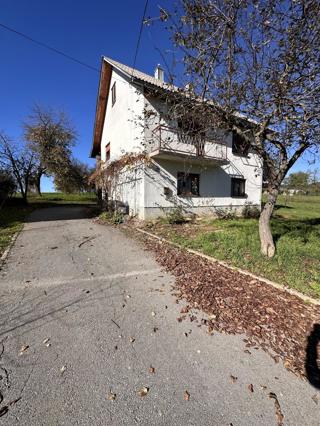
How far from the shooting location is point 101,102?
16.2m

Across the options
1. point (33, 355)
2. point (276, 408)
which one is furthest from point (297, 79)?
point (33, 355)

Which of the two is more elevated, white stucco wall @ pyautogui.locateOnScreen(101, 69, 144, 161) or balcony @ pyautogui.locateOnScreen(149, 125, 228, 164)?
white stucco wall @ pyautogui.locateOnScreen(101, 69, 144, 161)

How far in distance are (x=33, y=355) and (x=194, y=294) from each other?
7.96 feet

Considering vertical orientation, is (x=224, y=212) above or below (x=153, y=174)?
below

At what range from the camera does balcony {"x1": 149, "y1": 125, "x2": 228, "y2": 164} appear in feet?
31.2

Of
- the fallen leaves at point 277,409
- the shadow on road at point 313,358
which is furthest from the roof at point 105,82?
the fallen leaves at point 277,409

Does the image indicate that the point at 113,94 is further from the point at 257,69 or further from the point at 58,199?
the point at 58,199

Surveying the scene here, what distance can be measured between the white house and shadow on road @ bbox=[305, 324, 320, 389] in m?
6.56

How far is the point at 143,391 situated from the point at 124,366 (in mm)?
342

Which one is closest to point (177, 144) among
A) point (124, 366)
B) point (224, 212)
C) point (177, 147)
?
point (177, 147)

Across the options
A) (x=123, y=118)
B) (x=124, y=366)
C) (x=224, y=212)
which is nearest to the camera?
(x=124, y=366)

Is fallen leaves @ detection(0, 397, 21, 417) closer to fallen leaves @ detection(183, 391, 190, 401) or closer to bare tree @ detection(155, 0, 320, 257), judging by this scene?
fallen leaves @ detection(183, 391, 190, 401)

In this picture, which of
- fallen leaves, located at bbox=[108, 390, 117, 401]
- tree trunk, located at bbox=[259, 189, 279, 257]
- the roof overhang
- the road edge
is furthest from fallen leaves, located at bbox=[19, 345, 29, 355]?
the roof overhang

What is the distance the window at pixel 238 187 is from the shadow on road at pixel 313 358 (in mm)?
11762
